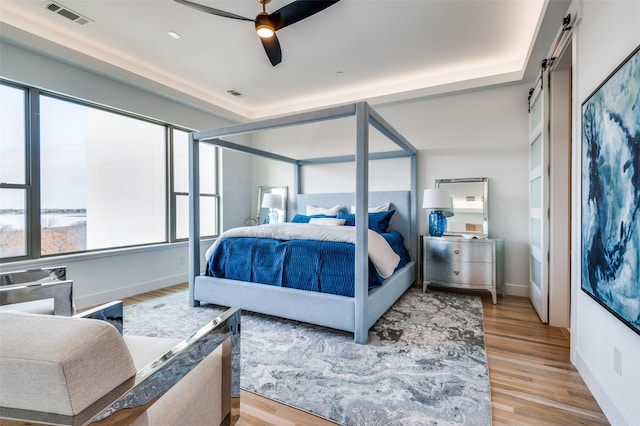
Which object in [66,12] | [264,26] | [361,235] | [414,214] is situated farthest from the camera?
[414,214]

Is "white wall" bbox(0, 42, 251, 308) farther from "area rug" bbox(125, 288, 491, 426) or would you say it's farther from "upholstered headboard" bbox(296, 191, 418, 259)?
"upholstered headboard" bbox(296, 191, 418, 259)

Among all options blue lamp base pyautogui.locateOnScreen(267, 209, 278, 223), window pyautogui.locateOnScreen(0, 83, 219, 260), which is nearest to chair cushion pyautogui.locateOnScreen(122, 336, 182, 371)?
window pyautogui.locateOnScreen(0, 83, 219, 260)

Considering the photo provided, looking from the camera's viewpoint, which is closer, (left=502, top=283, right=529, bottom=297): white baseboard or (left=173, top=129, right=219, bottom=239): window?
(left=502, top=283, right=529, bottom=297): white baseboard

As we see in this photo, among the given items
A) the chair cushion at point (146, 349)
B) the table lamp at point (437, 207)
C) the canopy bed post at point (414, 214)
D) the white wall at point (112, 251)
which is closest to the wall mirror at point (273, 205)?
the white wall at point (112, 251)

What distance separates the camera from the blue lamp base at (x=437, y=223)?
3.97 meters

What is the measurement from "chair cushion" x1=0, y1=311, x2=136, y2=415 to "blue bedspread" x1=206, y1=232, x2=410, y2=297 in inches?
79.9

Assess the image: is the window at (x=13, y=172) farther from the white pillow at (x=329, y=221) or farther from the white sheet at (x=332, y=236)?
the white pillow at (x=329, y=221)

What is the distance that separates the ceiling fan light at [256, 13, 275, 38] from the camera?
2258 millimetres

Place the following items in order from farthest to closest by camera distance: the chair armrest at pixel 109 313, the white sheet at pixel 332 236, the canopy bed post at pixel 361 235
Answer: the white sheet at pixel 332 236 < the canopy bed post at pixel 361 235 < the chair armrest at pixel 109 313

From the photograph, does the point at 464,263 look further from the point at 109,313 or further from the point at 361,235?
the point at 109,313

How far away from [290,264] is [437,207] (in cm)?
206

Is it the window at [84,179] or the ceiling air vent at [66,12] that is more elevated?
the ceiling air vent at [66,12]

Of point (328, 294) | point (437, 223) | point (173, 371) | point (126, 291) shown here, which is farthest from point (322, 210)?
point (173, 371)

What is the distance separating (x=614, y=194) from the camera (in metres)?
1.45
